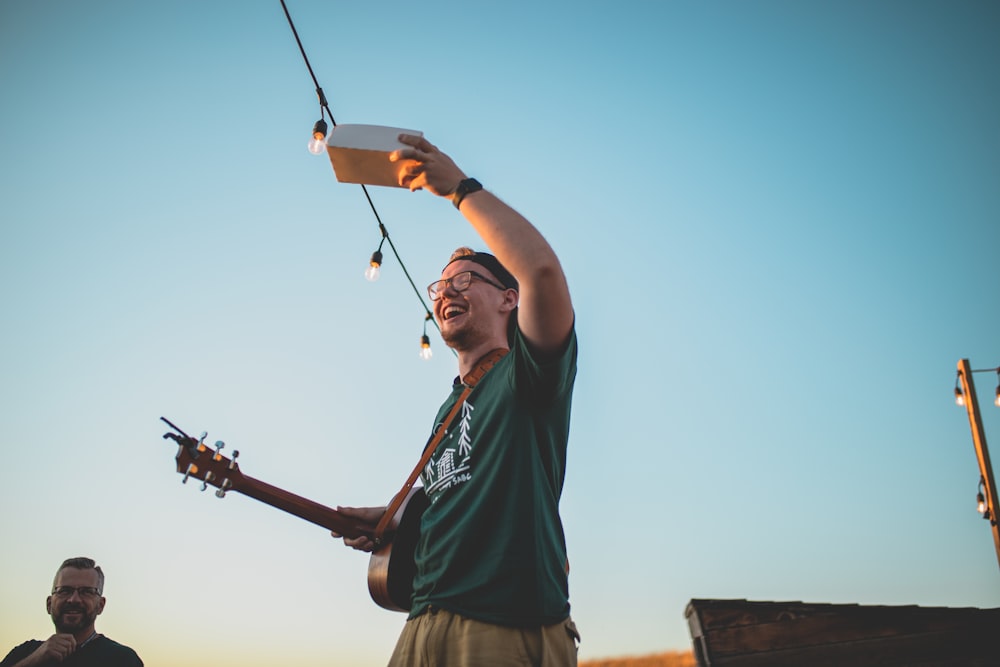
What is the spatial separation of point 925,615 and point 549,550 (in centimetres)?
273

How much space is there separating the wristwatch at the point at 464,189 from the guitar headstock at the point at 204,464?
1915mm

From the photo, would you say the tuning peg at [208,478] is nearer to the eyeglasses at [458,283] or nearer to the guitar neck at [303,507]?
the guitar neck at [303,507]

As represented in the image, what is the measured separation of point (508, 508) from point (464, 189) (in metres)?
0.93

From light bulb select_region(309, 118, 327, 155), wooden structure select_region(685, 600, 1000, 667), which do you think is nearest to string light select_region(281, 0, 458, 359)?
light bulb select_region(309, 118, 327, 155)

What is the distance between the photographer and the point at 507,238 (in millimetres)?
1670

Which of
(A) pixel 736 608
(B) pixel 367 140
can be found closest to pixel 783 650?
(A) pixel 736 608

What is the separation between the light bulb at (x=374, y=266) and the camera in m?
4.63

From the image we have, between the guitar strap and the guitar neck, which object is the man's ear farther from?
the guitar neck

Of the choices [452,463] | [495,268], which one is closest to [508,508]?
→ [452,463]

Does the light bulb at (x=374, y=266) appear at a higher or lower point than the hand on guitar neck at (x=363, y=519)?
higher

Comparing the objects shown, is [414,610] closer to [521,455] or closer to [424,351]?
[521,455]

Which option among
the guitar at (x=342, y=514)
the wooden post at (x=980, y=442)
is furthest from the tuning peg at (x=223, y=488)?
the wooden post at (x=980, y=442)

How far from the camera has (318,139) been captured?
11.3 feet

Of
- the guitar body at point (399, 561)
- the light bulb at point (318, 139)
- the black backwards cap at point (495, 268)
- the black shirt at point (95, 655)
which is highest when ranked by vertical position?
the light bulb at point (318, 139)
